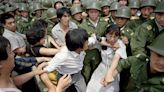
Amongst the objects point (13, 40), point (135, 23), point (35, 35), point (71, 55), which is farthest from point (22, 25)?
point (71, 55)

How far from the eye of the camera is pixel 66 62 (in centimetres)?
308

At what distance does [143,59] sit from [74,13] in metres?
Answer: 3.07

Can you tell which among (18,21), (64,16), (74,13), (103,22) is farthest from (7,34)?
(18,21)

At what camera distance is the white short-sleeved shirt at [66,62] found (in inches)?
118

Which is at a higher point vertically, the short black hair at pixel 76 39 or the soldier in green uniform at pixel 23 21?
the short black hair at pixel 76 39

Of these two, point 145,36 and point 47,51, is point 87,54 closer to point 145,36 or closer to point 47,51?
point 145,36

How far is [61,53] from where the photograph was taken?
10.1ft

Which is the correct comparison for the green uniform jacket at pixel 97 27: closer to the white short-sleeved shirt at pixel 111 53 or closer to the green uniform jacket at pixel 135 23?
the green uniform jacket at pixel 135 23

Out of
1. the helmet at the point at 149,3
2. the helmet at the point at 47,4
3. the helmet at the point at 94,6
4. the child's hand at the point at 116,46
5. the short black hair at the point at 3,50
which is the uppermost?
the short black hair at the point at 3,50

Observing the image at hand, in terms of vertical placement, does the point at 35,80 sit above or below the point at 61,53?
below

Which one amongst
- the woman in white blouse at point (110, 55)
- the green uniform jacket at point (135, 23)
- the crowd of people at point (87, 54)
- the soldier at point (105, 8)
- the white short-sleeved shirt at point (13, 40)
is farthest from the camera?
the soldier at point (105, 8)

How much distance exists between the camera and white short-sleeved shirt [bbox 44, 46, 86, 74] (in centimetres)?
299

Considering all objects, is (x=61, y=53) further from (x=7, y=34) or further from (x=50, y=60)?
(x=7, y=34)

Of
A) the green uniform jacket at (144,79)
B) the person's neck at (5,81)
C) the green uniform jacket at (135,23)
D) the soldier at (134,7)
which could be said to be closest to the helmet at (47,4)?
the soldier at (134,7)
